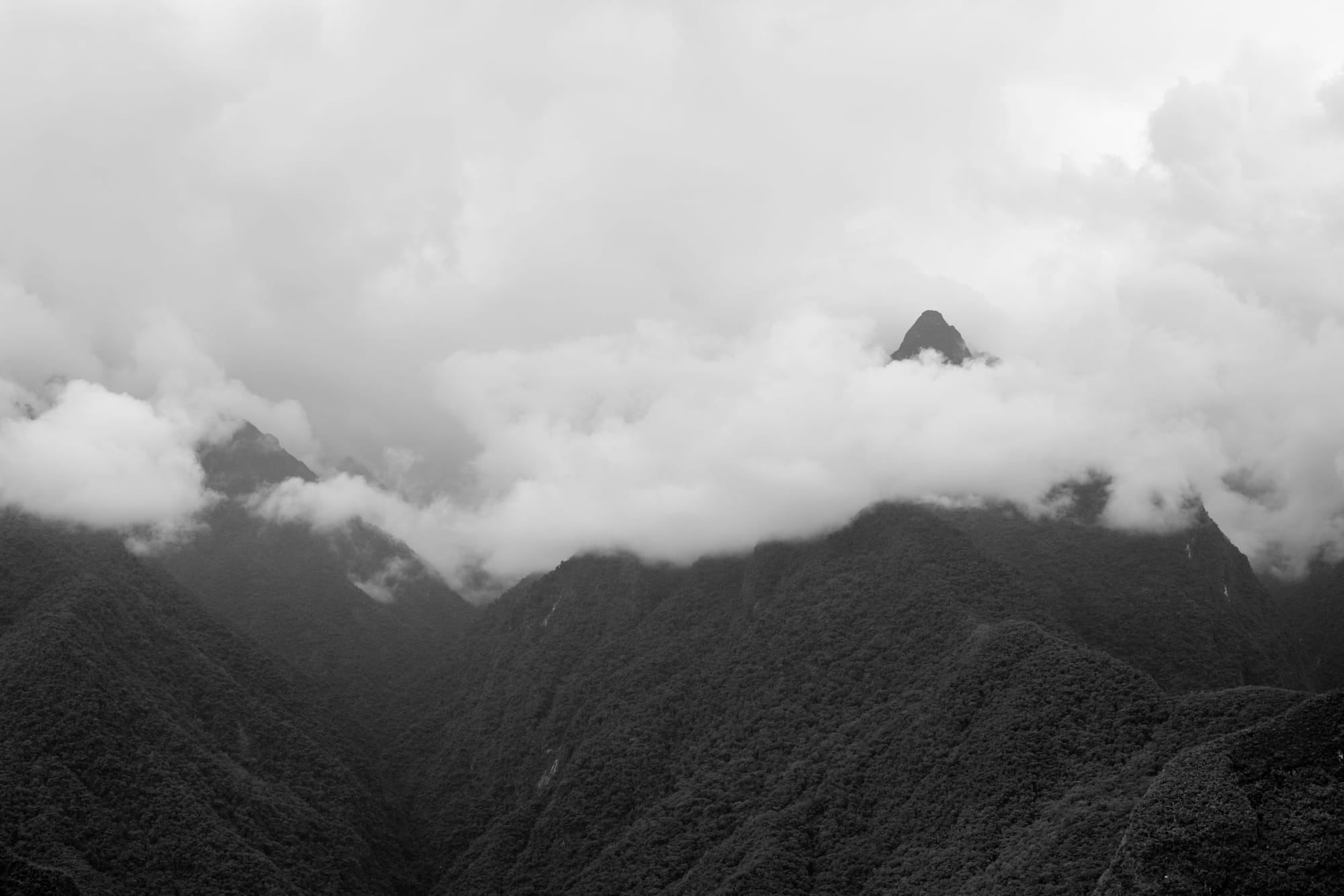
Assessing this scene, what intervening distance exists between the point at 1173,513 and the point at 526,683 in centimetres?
8449

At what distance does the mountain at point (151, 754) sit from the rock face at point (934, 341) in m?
95.9

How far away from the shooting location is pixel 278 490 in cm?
17062

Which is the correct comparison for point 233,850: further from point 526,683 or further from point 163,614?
point 526,683

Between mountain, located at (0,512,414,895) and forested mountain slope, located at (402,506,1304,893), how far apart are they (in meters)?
15.8

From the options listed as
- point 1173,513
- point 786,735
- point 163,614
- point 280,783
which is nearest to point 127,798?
point 280,783

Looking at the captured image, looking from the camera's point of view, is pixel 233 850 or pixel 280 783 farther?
pixel 280 783

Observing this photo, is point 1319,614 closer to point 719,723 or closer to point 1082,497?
point 1082,497

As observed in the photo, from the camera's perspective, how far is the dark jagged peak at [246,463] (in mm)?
166750

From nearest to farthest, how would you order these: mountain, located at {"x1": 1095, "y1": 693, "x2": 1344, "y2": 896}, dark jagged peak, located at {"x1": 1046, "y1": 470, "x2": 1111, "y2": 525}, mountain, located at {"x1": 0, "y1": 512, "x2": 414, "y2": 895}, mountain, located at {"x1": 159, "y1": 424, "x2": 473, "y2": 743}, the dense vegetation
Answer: mountain, located at {"x1": 1095, "y1": 693, "x2": 1344, "y2": 896} < the dense vegetation < mountain, located at {"x1": 0, "y1": 512, "x2": 414, "y2": 895} < dark jagged peak, located at {"x1": 1046, "y1": 470, "x2": 1111, "y2": 525} < mountain, located at {"x1": 159, "y1": 424, "x2": 473, "y2": 743}

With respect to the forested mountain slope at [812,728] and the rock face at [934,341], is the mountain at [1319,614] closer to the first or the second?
the forested mountain slope at [812,728]

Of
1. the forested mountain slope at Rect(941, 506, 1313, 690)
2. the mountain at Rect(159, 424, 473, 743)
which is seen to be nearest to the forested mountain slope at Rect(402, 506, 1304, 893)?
the forested mountain slope at Rect(941, 506, 1313, 690)

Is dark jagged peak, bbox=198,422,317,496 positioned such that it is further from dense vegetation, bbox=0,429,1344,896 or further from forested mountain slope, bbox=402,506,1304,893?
forested mountain slope, bbox=402,506,1304,893

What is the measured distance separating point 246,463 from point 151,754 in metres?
93.8

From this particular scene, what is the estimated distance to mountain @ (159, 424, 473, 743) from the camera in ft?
459
